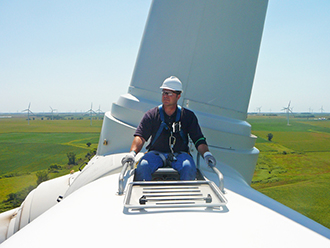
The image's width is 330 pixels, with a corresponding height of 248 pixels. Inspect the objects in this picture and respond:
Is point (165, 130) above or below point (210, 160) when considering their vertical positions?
above

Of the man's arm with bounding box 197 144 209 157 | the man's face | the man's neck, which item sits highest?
the man's face

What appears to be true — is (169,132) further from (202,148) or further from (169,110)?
(202,148)

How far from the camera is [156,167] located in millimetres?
2859

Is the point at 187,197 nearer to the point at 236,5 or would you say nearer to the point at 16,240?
the point at 16,240

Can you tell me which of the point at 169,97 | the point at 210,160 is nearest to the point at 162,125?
the point at 169,97

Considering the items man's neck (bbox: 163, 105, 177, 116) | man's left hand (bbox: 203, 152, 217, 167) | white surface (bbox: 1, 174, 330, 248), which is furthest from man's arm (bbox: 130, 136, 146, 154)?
white surface (bbox: 1, 174, 330, 248)

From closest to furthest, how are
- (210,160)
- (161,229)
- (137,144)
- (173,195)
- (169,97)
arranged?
(161,229)
(173,195)
(210,160)
(137,144)
(169,97)

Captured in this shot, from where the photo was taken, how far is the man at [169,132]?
9.75ft

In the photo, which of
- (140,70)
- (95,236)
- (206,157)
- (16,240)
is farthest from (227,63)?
(16,240)

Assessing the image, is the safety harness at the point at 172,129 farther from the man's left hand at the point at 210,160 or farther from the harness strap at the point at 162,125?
the man's left hand at the point at 210,160

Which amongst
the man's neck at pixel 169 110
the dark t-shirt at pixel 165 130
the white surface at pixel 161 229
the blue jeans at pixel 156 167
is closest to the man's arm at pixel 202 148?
the dark t-shirt at pixel 165 130

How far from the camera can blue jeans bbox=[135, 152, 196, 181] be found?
107 inches

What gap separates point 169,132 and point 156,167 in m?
0.57

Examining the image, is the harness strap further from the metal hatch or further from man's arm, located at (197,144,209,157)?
the metal hatch
